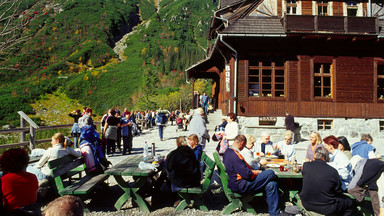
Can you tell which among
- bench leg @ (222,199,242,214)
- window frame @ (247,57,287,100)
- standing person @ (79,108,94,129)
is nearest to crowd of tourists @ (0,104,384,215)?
bench leg @ (222,199,242,214)

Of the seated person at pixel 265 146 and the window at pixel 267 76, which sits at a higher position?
the window at pixel 267 76

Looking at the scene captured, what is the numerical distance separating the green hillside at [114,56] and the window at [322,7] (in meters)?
13.9

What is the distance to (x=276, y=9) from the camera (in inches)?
581

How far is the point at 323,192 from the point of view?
146 inches

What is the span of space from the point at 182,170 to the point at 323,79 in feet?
41.2

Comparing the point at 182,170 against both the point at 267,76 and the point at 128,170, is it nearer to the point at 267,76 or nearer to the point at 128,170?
the point at 128,170

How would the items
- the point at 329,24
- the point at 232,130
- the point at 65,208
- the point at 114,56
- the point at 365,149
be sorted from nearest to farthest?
the point at 65,208 → the point at 365,149 → the point at 232,130 → the point at 329,24 → the point at 114,56

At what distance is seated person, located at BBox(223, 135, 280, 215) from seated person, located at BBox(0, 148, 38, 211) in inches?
117

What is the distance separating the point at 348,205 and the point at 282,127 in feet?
32.3

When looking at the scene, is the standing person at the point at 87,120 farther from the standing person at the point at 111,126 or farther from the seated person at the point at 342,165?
the seated person at the point at 342,165

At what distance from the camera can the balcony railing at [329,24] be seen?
13.6 m

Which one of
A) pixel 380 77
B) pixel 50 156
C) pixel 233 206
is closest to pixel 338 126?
pixel 380 77

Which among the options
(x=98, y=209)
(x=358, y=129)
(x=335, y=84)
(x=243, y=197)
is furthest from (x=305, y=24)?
(x=98, y=209)

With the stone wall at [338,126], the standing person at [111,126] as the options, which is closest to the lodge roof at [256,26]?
the stone wall at [338,126]
